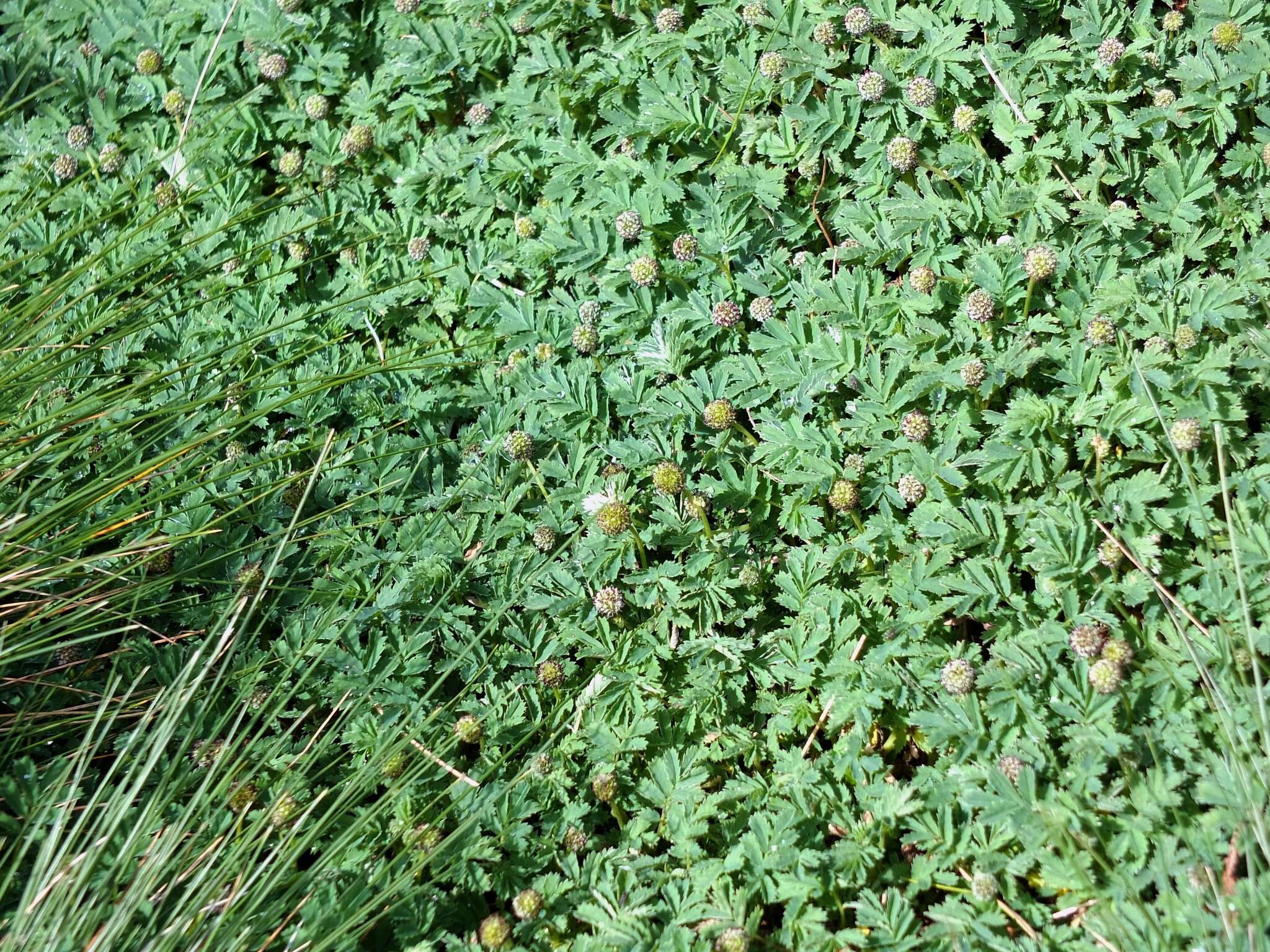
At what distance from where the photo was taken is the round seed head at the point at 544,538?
2.96 meters

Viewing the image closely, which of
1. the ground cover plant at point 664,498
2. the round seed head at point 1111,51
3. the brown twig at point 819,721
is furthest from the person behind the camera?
the round seed head at point 1111,51

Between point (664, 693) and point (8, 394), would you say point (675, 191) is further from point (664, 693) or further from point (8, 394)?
point (8, 394)

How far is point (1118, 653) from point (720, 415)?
111cm

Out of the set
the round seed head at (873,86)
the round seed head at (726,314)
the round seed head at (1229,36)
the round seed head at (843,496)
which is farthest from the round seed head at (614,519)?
the round seed head at (1229,36)

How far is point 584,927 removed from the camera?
8.21ft

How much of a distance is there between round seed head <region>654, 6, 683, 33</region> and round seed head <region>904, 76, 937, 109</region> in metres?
0.75

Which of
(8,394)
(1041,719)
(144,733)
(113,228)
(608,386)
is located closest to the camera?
(1041,719)

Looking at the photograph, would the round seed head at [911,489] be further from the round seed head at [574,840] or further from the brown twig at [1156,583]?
the round seed head at [574,840]

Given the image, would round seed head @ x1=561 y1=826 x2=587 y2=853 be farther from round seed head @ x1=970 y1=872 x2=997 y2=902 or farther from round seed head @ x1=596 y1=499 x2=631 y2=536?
round seed head @ x1=970 y1=872 x2=997 y2=902

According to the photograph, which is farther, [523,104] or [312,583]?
[523,104]

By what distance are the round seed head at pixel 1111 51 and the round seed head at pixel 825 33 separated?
2.37 feet

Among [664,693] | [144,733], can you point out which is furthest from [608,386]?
[144,733]

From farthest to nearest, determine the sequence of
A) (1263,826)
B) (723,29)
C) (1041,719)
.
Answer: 1. (723,29)
2. (1041,719)
3. (1263,826)

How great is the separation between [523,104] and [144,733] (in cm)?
214
